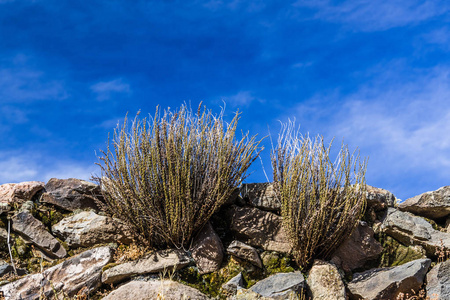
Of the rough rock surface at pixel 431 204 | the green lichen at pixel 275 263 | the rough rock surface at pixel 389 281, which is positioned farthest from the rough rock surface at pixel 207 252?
the rough rock surface at pixel 431 204

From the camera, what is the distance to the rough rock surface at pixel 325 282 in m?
4.41

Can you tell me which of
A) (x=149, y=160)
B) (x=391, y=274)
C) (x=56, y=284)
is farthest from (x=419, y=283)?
(x=56, y=284)

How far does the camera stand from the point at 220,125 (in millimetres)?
5285

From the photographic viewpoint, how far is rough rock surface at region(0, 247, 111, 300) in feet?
15.7

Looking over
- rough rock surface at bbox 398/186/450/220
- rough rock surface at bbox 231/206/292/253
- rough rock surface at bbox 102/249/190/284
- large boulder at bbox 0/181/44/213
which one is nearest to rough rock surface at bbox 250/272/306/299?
rough rock surface at bbox 231/206/292/253

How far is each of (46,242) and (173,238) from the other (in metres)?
1.91

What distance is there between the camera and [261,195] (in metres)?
5.36

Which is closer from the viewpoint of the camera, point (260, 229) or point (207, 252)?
point (207, 252)

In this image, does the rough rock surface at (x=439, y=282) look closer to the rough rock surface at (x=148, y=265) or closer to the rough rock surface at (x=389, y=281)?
the rough rock surface at (x=389, y=281)

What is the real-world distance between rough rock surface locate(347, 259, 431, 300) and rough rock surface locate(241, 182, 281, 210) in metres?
1.30

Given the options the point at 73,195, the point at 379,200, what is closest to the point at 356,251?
the point at 379,200

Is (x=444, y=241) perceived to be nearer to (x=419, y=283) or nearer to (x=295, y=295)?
(x=419, y=283)

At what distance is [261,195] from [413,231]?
1949mm

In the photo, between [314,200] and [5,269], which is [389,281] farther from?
[5,269]
